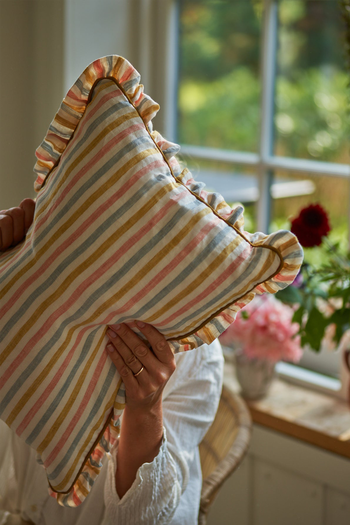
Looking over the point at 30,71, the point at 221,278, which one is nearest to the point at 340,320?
the point at 221,278

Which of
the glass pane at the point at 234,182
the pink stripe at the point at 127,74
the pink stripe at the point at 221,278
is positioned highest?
the pink stripe at the point at 127,74

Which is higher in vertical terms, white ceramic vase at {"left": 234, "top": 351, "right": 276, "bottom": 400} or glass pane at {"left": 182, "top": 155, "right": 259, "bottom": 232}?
glass pane at {"left": 182, "top": 155, "right": 259, "bottom": 232}

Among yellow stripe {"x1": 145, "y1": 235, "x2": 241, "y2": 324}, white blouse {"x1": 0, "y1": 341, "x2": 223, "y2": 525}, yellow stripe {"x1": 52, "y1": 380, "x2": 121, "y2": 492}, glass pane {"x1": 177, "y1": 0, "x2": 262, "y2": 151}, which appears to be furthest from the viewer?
glass pane {"x1": 177, "y1": 0, "x2": 262, "y2": 151}

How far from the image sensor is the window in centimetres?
137

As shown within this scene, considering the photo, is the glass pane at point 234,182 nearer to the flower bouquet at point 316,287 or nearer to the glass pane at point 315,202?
the glass pane at point 315,202

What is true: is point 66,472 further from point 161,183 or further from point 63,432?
point 161,183

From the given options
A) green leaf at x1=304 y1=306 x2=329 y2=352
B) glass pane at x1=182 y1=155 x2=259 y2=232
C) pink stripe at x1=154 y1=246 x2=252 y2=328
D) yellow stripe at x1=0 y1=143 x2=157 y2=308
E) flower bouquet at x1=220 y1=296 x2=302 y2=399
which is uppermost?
yellow stripe at x1=0 y1=143 x2=157 y2=308

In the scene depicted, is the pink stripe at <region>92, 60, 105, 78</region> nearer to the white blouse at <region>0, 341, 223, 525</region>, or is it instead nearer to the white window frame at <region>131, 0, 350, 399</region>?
the white blouse at <region>0, 341, 223, 525</region>

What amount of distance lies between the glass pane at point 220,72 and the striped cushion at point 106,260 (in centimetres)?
93

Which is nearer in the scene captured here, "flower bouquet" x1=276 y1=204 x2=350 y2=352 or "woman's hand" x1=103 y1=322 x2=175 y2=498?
"woman's hand" x1=103 y1=322 x2=175 y2=498

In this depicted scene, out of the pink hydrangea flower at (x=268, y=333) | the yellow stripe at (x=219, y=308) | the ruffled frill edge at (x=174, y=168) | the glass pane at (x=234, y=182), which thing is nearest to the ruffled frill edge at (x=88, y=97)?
the ruffled frill edge at (x=174, y=168)

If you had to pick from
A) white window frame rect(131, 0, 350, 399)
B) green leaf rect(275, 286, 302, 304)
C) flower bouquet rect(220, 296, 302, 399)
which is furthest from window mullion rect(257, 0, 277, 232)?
green leaf rect(275, 286, 302, 304)

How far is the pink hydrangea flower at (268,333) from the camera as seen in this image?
127 cm

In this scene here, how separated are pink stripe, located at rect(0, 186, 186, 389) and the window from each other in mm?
854
